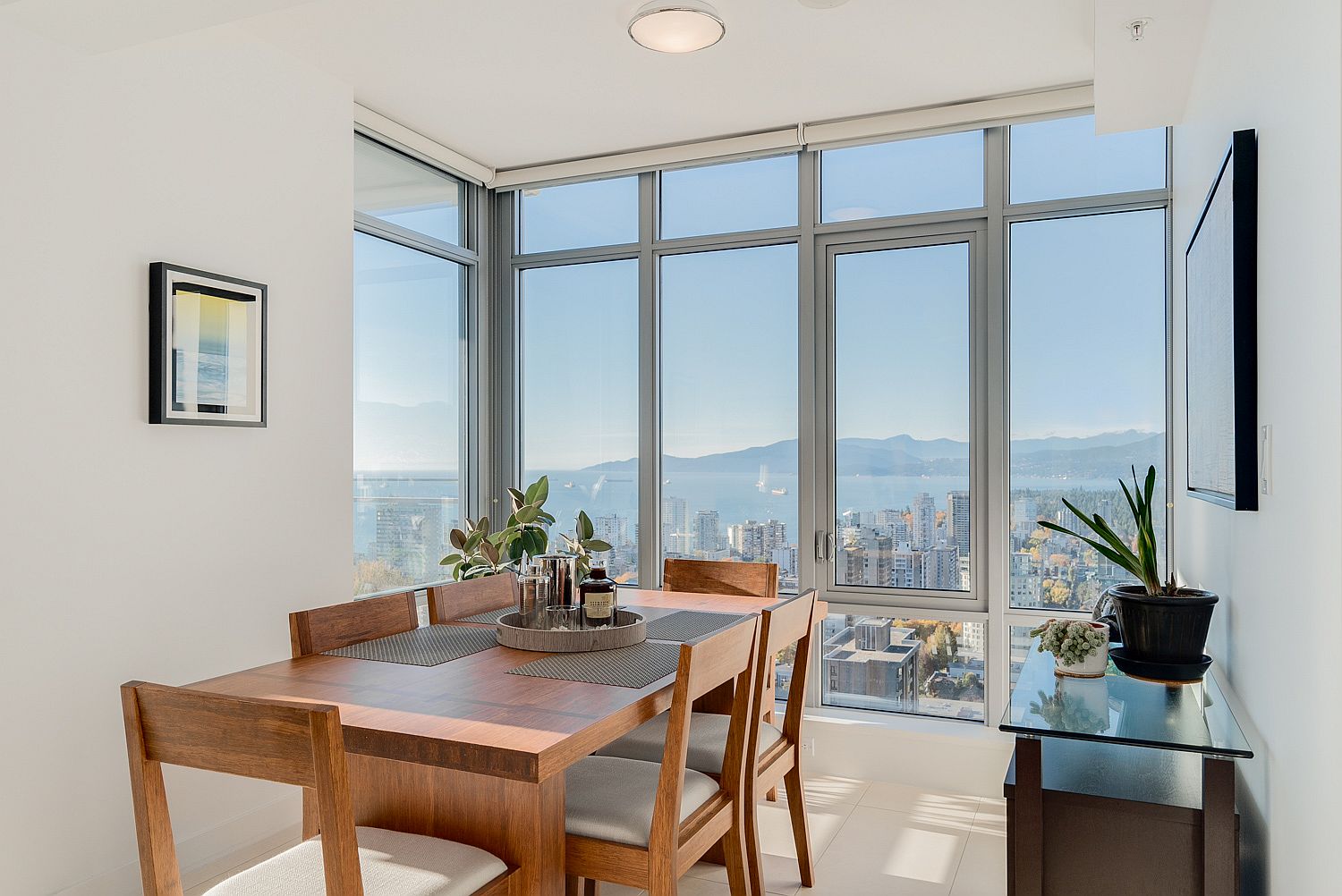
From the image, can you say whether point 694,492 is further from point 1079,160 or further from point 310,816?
point 310,816

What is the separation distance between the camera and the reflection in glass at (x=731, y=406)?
160 inches

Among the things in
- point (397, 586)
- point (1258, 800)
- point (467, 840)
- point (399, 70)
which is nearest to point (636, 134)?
point (399, 70)

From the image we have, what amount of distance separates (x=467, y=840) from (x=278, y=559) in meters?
1.62

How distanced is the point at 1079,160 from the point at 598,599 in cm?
255

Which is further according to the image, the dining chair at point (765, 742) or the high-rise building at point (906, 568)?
the high-rise building at point (906, 568)

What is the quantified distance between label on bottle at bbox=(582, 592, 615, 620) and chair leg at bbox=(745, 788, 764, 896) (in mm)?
604

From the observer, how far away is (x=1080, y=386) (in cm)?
357

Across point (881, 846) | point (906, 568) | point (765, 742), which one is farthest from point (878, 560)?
point (765, 742)

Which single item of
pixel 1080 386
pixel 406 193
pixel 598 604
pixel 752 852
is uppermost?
pixel 406 193

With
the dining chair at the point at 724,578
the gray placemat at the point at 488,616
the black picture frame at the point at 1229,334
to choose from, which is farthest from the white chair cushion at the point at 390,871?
the dining chair at the point at 724,578

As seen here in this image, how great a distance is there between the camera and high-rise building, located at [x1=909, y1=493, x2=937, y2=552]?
12.5 feet

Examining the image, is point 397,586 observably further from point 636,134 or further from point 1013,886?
point 1013,886

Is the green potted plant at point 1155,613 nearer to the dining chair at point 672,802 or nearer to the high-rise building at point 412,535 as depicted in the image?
the dining chair at point 672,802

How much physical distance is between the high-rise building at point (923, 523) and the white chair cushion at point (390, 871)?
2.43 m
